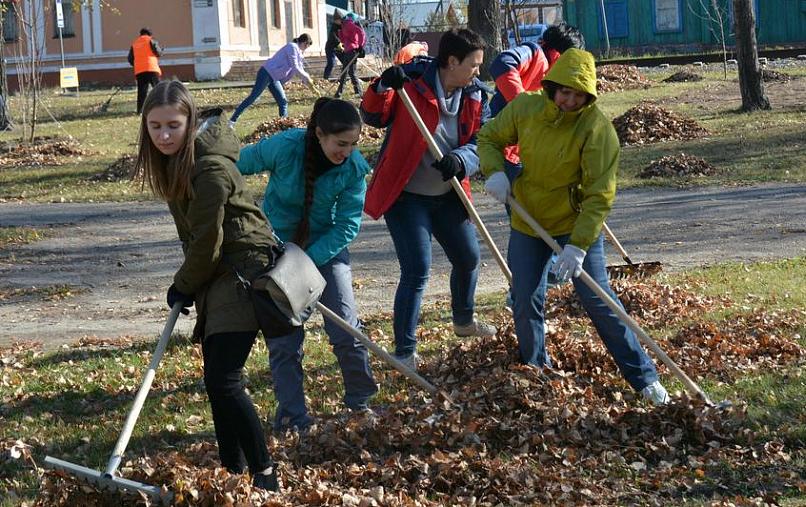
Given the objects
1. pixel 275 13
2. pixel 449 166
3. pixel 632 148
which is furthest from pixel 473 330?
pixel 275 13

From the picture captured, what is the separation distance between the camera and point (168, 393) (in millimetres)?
6906

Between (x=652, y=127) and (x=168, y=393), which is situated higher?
(x=652, y=127)

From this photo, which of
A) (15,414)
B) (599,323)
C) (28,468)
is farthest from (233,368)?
(15,414)

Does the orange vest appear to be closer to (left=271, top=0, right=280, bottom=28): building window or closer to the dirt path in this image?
the dirt path

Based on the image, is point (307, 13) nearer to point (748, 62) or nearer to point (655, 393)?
point (748, 62)

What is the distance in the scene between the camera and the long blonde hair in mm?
4488

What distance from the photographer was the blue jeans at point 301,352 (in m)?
5.80

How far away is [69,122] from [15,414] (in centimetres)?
1968

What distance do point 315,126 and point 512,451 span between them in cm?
176

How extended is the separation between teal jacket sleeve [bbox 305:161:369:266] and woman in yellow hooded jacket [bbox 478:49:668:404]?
0.66 meters

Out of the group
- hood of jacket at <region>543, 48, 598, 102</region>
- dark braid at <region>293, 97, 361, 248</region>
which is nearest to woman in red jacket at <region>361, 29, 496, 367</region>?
dark braid at <region>293, 97, 361, 248</region>

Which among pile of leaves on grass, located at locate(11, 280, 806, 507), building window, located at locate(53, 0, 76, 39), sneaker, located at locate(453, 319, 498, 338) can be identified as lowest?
pile of leaves on grass, located at locate(11, 280, 806, 507)

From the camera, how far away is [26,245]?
13.1 m

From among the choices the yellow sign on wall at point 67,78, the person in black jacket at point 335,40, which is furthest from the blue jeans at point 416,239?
the person in black jacket at point 335,40
